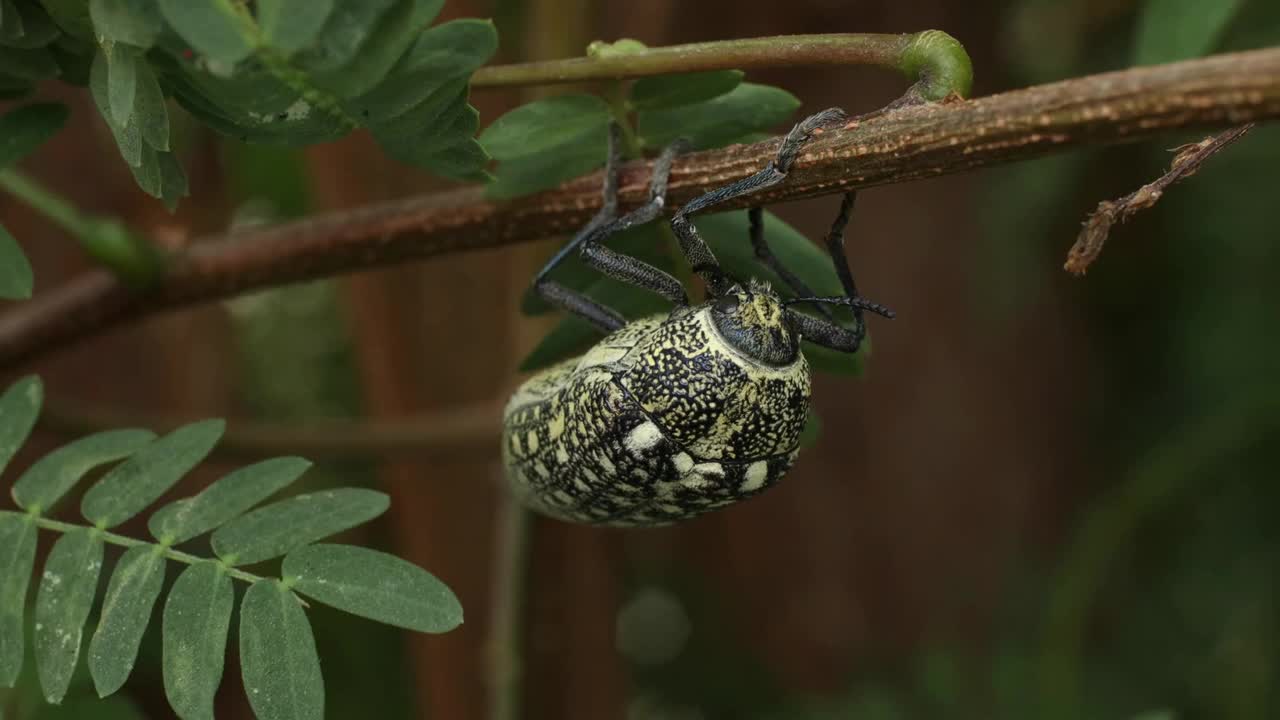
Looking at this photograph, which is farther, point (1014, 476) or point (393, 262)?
point (1014, 476)

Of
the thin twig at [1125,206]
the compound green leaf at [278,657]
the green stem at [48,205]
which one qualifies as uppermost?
the thin twig at [1125,206]

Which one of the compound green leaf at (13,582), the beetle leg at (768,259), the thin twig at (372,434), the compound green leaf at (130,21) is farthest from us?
the thin twig at (372,434)

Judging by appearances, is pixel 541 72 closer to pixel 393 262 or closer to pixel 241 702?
pixel 393 262

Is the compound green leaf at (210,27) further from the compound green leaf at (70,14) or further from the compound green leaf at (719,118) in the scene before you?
the compound green leaf at (719,118)

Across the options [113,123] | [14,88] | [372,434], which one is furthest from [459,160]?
[372,434]

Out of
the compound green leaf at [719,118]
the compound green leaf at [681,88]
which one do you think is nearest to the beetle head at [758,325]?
the compound green leaf at [719,118]

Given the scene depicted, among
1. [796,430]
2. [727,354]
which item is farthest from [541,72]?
[796,430]
